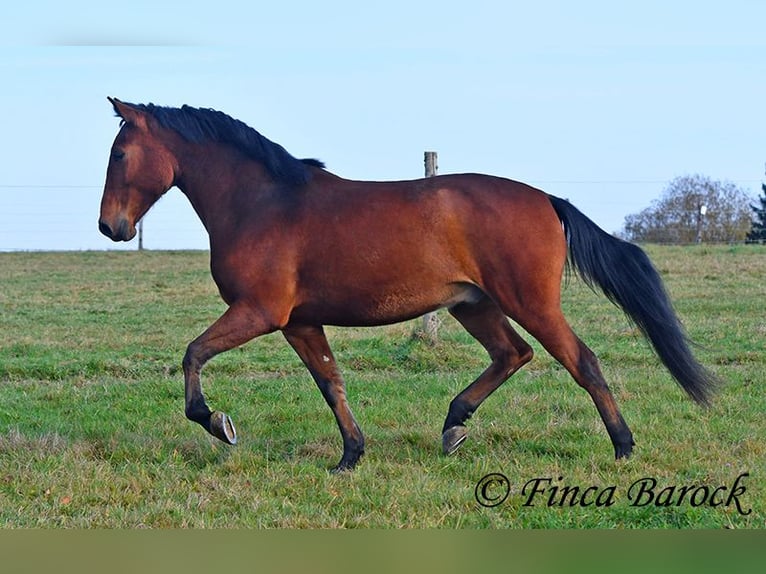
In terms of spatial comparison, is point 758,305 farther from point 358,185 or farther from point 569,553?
point 569,553

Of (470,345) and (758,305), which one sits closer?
(470,345)

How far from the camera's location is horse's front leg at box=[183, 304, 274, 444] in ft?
18.1

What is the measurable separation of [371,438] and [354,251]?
156 cm

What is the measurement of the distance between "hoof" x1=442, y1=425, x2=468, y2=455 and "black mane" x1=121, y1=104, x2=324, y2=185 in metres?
2.04

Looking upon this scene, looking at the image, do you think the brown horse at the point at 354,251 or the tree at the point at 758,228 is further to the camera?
the tree at the point at 758,228

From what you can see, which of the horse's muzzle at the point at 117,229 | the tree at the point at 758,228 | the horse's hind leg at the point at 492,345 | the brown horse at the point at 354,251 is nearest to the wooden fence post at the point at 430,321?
the horse's hind leg at the point at 492,345

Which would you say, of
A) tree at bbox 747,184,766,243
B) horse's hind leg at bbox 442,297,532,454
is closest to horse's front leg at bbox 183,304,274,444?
horse's hind leg at bbox 442,297,532,454

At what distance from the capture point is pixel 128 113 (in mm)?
6066

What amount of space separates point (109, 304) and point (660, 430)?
518 inches

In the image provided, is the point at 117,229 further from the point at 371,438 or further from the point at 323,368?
the point at 371,438

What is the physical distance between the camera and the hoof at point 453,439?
5930 mm

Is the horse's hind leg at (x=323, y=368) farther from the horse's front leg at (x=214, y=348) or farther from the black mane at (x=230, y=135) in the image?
the black mane at (x=230, y=135)

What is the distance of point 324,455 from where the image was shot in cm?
609

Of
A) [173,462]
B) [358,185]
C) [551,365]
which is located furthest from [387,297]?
[551,365]
